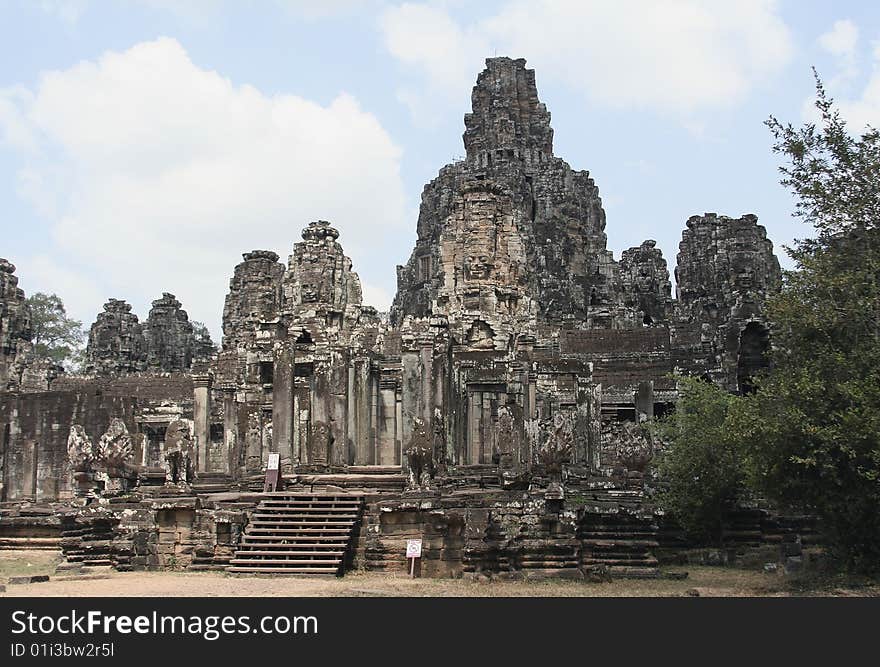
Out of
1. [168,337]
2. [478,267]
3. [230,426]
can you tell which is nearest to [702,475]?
[230,426]

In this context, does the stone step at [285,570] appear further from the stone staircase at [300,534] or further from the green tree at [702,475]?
the green tree at [702,475]

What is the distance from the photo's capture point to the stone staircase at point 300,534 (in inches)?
805

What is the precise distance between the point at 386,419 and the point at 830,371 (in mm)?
15797

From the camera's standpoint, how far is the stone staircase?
20453 millimetres

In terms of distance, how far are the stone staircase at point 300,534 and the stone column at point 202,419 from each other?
961cm

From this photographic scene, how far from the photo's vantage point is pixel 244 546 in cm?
2147

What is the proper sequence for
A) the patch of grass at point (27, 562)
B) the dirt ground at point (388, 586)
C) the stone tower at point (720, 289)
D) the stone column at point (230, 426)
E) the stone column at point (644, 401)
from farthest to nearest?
the stone tower at point (720, 289)
the stone column at point (644, 401)
the stone column at point (230, 426)
the patch of grass at point (27, 562)
the dirt ground at point (388, 586)

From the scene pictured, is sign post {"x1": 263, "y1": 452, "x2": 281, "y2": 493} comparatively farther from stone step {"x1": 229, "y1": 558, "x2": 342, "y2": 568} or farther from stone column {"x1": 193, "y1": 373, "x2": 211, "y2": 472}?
stone column {"x1": 193, "y1": 373, "x2": 211, "y2": 472}

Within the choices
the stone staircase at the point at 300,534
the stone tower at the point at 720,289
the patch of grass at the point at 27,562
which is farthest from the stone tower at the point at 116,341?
the stone staircase at the point at 300,534

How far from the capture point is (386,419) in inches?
1247

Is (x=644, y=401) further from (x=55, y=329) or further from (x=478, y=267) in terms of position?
(x=55, y=329)

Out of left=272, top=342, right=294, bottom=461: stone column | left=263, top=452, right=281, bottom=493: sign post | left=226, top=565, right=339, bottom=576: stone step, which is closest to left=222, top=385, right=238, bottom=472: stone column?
left=272, top=342, right=294, bottom=461: stone column

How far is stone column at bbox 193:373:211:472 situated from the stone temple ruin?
6 cm
